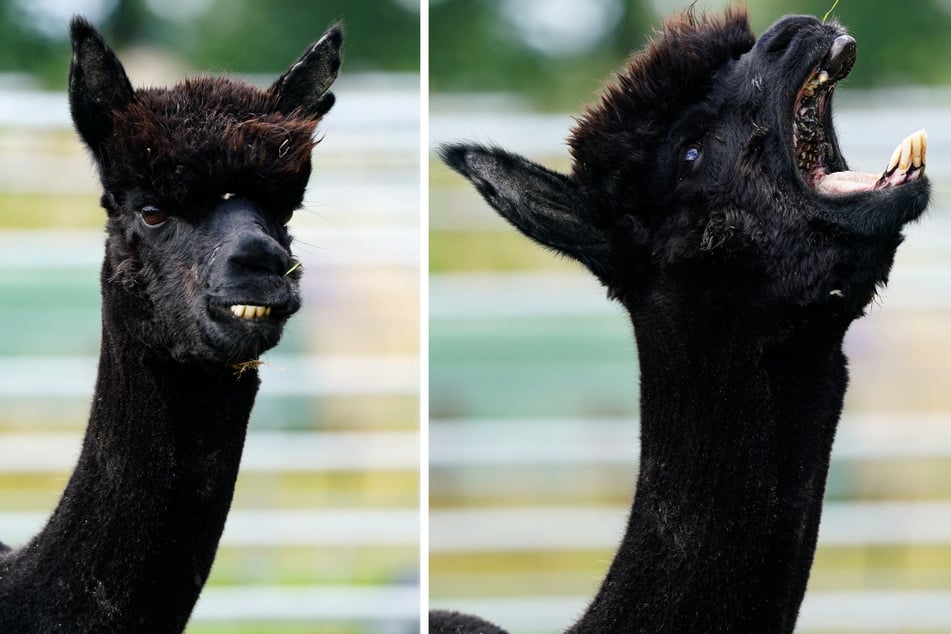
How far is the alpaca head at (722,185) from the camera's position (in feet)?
8.55

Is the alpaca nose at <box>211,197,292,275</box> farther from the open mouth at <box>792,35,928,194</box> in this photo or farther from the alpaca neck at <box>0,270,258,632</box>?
the open mouth at <box>792,35,928,194</box>

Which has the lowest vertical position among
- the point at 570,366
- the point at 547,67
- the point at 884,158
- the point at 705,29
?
the point at 705,29

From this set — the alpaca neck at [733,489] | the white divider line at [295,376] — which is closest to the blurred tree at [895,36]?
the white divider line at [295,376]

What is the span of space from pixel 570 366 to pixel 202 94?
17.1ft

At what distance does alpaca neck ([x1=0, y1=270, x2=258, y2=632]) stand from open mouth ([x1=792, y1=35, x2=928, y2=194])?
4.30 ft

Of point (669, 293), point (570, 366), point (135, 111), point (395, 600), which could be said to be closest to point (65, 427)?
point (395, 600)

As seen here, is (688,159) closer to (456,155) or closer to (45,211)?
(456,155)

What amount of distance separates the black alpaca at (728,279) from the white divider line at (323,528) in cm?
499

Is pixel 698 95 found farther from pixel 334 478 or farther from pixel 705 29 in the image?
pixel 334 478

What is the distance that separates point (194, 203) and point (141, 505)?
2.19 ft

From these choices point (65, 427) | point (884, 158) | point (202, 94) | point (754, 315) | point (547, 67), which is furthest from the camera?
point (547, 67)

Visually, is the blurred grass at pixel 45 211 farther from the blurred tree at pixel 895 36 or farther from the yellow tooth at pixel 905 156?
the yellow tooth at pixel 905 156

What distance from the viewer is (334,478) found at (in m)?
7.93

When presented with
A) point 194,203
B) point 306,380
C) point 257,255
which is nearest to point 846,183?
point 257,255
